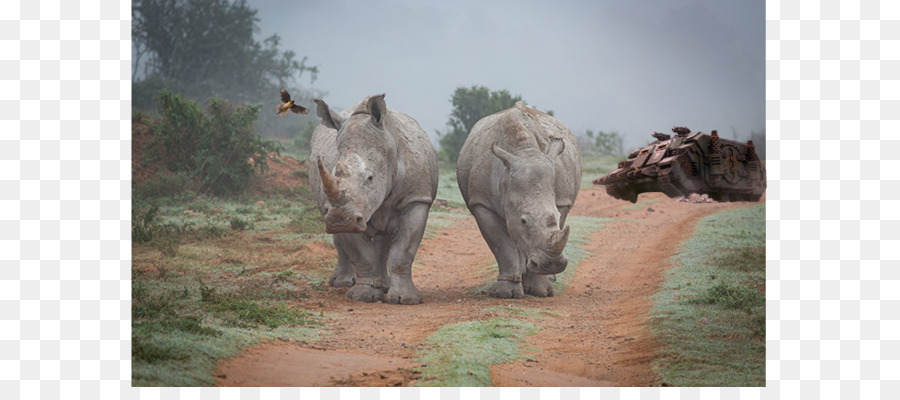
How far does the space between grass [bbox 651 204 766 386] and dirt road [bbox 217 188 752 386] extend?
179 mm

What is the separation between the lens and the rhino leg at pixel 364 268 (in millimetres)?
8852

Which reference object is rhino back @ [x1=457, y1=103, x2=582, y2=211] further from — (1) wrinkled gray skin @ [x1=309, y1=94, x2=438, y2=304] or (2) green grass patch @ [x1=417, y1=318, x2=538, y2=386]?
(2) green grass patch @ [x1=417, y1=318, x2=538, y2=386]

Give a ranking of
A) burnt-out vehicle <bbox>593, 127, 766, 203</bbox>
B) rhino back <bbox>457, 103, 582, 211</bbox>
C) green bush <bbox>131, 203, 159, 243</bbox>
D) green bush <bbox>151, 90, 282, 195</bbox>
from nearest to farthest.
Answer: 1. burnt-out vehicle <bbox>593, 127, 766, 203</bbox>
2. rhino back <bbox>457, 103, 582, 211</bbox>
3. green bush <bbox>131, 203, 159, 243</bbox>
4. green bush <bbox>151, 90, 282, 195</bbox>

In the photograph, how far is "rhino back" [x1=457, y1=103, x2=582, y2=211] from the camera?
28.1 ft

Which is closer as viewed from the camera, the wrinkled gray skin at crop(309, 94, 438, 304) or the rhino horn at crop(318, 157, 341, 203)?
the rhino horn at crop(318, 157, 341, 203)

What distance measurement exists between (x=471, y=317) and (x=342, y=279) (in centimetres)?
297

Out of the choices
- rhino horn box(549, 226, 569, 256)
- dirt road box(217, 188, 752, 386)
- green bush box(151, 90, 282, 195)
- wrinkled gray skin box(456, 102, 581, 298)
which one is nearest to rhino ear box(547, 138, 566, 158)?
wrinkled gray skin box(456, 102, 581, 298)

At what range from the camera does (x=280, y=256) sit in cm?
1166

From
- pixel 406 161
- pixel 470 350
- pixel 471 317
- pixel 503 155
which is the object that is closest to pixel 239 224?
pixel 406 161

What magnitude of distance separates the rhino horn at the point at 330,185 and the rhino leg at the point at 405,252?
155 centimetres

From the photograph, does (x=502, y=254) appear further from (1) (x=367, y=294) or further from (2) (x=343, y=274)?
(2) (x=343, y=274)

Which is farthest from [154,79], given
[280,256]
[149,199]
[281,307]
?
[281,307]

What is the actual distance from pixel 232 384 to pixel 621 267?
24.7 ft

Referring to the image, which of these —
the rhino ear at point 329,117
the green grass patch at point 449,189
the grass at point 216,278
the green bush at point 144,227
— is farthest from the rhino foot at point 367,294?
the green grass patch at point 449,189
